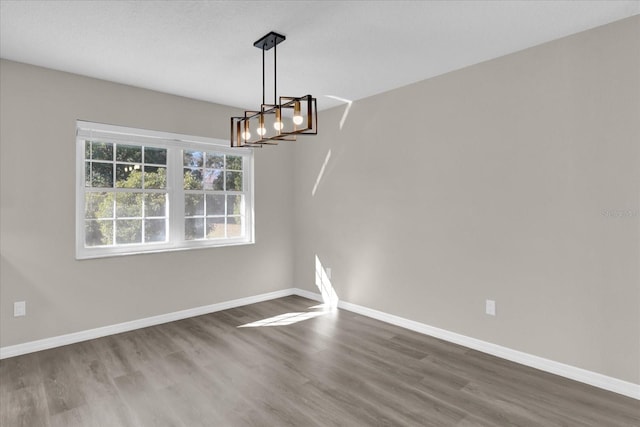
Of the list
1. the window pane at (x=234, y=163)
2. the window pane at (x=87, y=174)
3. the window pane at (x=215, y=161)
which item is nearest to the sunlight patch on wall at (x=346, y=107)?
the window pane at (x=234, y=163)

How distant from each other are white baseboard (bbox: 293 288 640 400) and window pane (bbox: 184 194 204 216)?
2.40m

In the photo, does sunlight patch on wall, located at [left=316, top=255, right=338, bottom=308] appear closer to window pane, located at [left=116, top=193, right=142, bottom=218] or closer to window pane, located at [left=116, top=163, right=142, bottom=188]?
window pane, located at [left=116, top=193, right=142, bottom=218]

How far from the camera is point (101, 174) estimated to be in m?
3.73

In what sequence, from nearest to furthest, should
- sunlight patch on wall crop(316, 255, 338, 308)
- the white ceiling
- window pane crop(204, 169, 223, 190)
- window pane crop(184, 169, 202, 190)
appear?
1. the white ceiling
2. window pane crop(184, 169, 202, 190)
3. window pane crop(204, 169, 223, 190)
4. sunlight patch on wall crop(316, 255, 338, 308)

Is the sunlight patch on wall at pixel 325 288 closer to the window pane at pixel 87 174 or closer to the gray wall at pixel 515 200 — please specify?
the gray wall at pixel 515 200

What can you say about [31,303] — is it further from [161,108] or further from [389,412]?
[389,412]

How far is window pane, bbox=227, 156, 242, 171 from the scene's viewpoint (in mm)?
4770

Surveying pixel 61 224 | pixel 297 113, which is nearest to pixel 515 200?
pixel 297 113

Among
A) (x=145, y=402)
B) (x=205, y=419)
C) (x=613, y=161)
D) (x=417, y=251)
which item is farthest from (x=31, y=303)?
(x=613, y=161)

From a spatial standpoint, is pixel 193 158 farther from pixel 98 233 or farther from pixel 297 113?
pixel 297 113

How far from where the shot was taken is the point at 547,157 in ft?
9.46

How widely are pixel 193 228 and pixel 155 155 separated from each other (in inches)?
38.6

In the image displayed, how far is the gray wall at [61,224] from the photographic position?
125 inches

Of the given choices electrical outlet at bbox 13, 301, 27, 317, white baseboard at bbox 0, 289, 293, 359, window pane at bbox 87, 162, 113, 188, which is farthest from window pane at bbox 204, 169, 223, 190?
electrical outlet at bbox 13, 301, 27, 317
